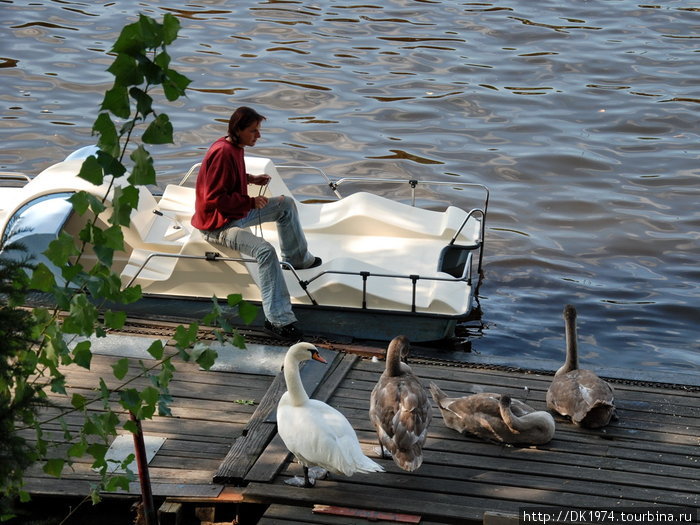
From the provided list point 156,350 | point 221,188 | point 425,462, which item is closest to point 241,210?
point 221,188

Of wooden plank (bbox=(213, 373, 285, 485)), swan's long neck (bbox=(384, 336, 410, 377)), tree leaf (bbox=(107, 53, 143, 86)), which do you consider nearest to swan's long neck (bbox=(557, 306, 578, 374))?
swan's long neck (bbox=(384, 336, 410, 377))

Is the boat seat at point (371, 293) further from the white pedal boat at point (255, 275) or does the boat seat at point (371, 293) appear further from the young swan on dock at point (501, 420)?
the young swan on dock at point (501, 420)

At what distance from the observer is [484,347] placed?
12523 millimetres

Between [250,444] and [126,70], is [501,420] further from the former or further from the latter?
[126,70]

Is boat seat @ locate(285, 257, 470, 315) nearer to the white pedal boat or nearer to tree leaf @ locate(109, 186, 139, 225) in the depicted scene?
the white pedal boat

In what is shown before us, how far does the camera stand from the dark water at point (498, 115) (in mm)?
14352

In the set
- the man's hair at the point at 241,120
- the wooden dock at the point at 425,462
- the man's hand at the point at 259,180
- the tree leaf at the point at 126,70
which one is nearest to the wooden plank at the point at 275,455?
the wooden dock at the point at 425,462

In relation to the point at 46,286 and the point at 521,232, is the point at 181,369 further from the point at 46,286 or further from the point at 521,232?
the point at 521,232

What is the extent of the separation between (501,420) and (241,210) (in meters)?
3.50

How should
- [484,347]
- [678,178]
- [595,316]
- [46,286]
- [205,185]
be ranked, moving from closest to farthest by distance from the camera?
[46,286], [205,185], [484,347], [595,316], [678,178]

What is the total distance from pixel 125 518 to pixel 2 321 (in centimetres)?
307

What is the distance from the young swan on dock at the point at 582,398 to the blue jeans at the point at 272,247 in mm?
2675

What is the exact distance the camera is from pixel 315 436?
6789 millimetres

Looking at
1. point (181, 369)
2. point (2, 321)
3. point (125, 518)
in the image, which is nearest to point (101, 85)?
point (181, 369)
